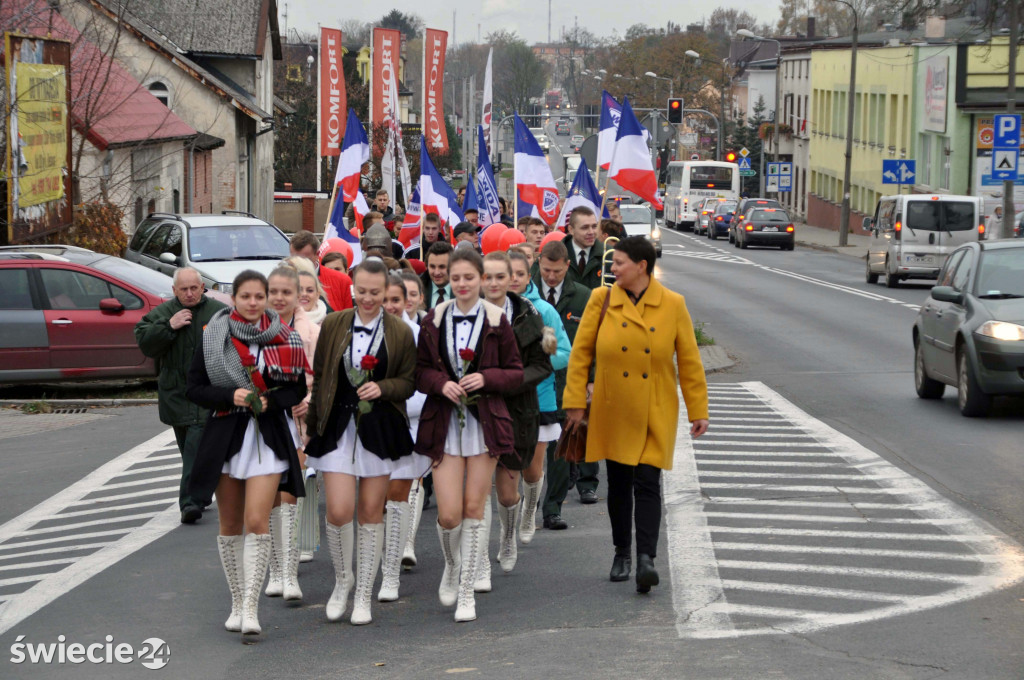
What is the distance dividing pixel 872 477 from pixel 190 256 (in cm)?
1312

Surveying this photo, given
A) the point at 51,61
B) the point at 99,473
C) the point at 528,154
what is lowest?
the point at 99,473

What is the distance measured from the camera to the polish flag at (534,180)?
1716 centimetres

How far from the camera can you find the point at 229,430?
264 inches

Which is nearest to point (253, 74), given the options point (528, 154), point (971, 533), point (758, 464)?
point (528, 154)

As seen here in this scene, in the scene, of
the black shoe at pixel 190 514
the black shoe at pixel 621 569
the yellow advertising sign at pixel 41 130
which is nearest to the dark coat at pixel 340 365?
the black shoe at pixel 621 569

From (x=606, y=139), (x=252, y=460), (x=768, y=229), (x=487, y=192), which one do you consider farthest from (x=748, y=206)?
(x=252, y=460)

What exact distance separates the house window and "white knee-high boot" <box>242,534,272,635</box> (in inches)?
1277

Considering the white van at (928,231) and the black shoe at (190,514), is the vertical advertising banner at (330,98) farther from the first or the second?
the black shoe at (190,514)

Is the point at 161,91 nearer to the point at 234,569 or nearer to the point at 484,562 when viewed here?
the point at 484,562

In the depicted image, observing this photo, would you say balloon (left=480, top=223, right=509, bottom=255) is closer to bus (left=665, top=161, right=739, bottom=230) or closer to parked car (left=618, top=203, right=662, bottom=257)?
→ parked car (left=618, top=203, right=662, bottom=257)

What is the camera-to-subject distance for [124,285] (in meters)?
16.1

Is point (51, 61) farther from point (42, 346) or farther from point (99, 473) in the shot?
point (99, 473)

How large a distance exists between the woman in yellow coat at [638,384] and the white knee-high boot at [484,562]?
64 cm

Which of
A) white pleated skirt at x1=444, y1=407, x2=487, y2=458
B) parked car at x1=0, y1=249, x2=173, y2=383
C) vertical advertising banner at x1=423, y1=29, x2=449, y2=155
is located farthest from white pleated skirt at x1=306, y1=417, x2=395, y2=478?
vertical advertising banner at x1=423, y1=29, x2=449, y2=155
